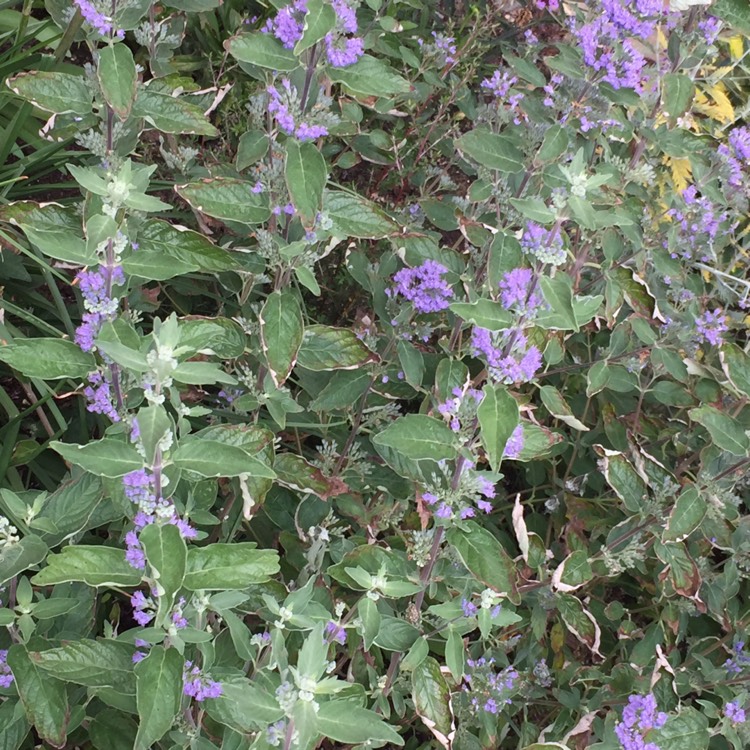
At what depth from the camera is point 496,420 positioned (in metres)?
1.19

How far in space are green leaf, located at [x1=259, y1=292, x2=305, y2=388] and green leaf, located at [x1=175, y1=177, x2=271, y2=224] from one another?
0.51 feet

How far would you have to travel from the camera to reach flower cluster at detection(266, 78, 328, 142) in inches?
52.3

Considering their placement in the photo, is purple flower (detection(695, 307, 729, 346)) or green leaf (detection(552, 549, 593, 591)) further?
purple flower (detection(695, 307, 729, 346))

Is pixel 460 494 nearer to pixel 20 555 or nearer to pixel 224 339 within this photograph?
pixel 224 339

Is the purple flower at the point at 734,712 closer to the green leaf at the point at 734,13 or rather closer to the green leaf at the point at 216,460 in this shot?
the green leaf at the point at 216,460

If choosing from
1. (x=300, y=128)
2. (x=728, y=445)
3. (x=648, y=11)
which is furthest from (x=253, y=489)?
(x=648, y=11)

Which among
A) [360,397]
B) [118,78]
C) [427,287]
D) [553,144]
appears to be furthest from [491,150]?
[118,78]

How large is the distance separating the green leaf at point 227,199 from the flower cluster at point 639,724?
4.11ft

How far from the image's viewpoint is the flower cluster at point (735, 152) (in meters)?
1.97

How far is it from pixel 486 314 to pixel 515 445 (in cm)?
26

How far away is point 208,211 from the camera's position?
136cm

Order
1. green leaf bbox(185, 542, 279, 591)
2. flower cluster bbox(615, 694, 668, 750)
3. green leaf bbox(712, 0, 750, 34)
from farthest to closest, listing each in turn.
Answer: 1. green leaf bbox(712, 0, 750, 34)
2. flower cluster bbox(615, 694, 668, 750)
3. green leaf bbox(185, 542, 279, 591)

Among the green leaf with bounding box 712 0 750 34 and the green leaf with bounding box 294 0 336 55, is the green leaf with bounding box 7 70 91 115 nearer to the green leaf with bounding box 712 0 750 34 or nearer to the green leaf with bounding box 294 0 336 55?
the green leaf with bounding box 294 0 336 55

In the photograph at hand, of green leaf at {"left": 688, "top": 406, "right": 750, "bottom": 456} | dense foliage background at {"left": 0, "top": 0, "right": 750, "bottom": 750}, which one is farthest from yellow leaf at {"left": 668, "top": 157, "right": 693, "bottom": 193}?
green leaf at {"left": 688, "top": 406, "right": 750, "bottom": 456}
